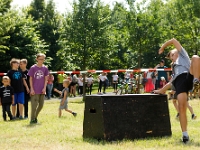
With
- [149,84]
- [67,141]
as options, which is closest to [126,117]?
[67,141]

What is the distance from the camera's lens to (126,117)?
26.6 ft

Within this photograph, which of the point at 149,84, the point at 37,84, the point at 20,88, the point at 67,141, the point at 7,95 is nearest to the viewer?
the point at 67,141

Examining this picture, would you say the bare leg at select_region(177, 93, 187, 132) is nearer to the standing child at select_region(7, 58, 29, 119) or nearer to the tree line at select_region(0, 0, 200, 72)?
the standing child at select_region(7, 58, 29, 119)

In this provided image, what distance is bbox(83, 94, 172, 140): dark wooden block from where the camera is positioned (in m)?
7.92

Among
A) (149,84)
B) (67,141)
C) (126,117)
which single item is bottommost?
(67,141)

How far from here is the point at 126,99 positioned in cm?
814

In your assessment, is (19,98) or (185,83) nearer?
(185,83)

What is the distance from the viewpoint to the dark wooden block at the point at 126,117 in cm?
792

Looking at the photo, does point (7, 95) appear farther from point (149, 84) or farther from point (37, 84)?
point (149, 84)

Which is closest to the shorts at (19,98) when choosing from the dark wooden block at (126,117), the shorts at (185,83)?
the dark wooden block at (126,117)

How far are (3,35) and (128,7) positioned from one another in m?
12.7

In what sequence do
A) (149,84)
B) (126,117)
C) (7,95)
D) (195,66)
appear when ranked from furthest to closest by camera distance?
(149,84) < (7,95) < (126,117) < (195,66)

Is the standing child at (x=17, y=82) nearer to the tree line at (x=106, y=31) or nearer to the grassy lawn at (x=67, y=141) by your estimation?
the grassy lawn at (x=67, y=141)

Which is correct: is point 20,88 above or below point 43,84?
below
